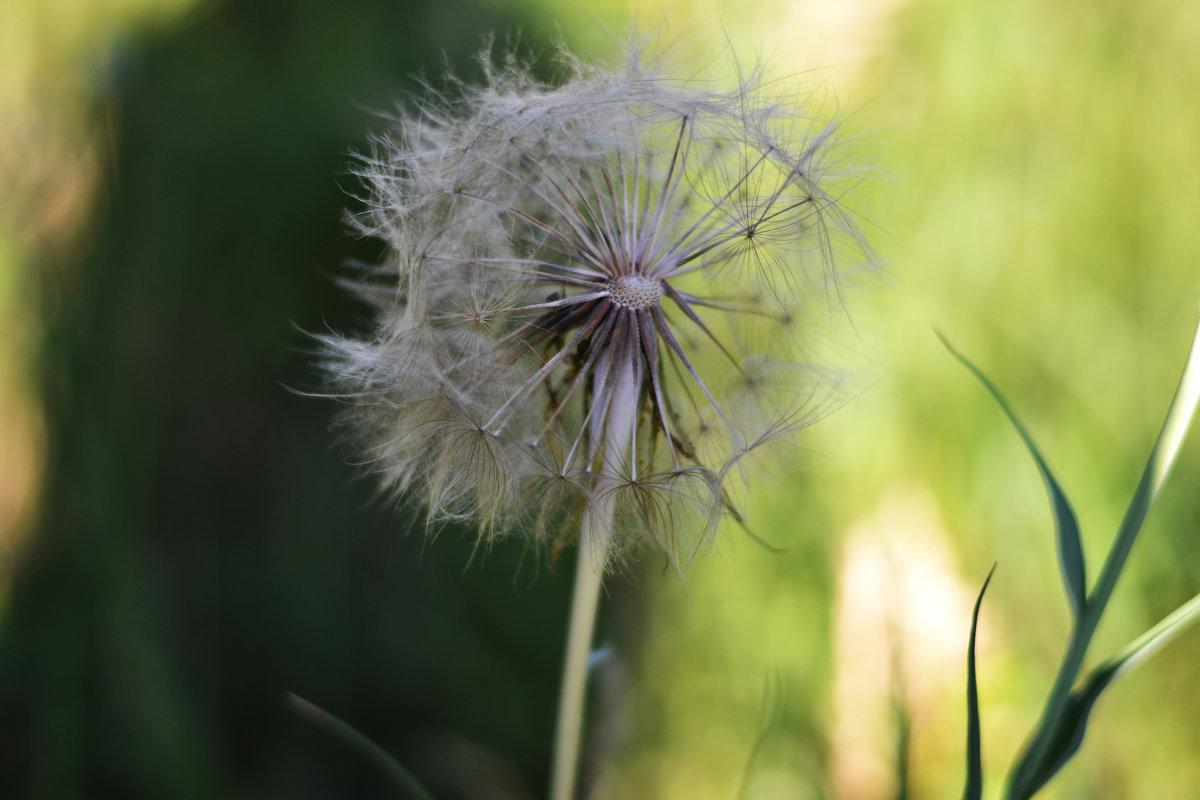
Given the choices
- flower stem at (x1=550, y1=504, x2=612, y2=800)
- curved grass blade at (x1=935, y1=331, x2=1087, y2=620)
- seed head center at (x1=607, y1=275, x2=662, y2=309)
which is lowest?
flower stem at (x1=550, y1=504, x2=612, y2=800)

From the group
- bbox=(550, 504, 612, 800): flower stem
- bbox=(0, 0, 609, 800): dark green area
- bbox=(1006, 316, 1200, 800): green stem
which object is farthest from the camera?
bbox=(0, 0, 609, 800): dark green area

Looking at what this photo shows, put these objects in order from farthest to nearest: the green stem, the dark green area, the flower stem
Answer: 1. the dark green area
2. the flower stem
3. the green stem

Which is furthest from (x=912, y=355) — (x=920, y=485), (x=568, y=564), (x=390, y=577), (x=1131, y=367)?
(x=390, y=577)

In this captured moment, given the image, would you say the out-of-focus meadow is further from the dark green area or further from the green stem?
the green stem

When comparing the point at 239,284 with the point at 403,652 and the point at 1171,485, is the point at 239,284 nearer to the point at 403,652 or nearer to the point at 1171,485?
the point at 403,652

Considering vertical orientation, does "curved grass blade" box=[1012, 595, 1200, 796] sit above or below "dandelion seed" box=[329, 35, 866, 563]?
below

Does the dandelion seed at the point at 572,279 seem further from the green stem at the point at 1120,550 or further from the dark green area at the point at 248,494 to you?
the dark green area at the point at 248,494

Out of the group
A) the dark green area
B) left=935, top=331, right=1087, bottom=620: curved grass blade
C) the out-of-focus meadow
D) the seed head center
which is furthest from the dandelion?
the dark green area

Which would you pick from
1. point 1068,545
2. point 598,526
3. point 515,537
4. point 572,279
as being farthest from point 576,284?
point 515,537
